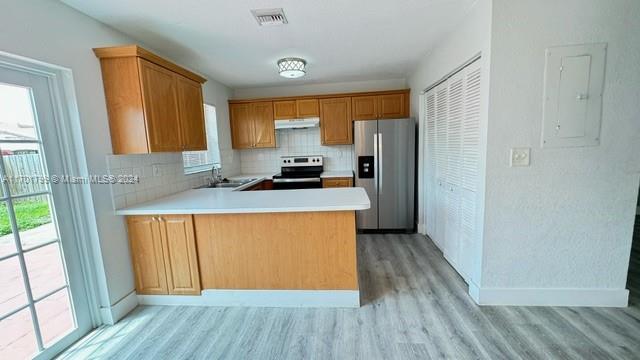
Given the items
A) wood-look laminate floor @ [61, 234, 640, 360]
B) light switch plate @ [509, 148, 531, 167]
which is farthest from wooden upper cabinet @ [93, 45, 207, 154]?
light switch plate @ [509, 148, 531, 167]

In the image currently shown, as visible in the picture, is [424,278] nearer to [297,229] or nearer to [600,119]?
[297,229]

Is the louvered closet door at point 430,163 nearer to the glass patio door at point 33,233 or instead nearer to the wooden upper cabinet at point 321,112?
the wooden upper cabinet at point 321,112

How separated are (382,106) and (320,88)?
1.11 meters

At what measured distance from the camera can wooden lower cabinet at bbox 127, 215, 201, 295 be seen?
2.08 meters

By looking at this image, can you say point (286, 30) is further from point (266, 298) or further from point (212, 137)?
point (266, 298)

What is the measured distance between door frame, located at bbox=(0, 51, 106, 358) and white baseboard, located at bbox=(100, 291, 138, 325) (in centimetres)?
5

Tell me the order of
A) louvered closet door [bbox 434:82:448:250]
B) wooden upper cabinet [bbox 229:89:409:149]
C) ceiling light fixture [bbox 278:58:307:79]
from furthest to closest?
1. wooden upper cabinet [bbox 229:89:409:149]
2. ceiling light fixture [bbox 278:58:307:79]
3. louvered closet door [bbox 434:82:448:250]

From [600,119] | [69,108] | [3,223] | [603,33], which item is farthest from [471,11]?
[3,223]

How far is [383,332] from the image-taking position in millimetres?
1776

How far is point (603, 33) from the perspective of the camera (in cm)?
170

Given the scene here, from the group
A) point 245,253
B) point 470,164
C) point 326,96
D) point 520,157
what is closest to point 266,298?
point 245,253

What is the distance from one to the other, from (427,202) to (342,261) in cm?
194

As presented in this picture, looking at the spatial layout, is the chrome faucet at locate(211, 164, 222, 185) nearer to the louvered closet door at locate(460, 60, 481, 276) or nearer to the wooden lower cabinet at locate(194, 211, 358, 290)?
the wooden lower cabinet at locate(194, 211, 358, 290)

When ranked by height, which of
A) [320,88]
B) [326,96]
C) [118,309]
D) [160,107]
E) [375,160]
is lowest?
[118,309]
